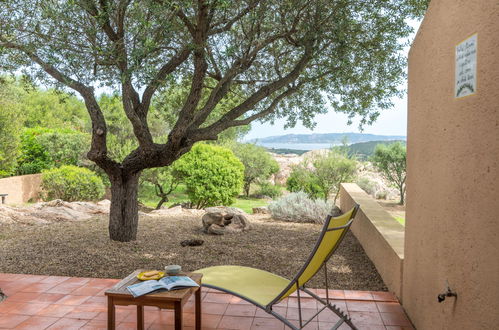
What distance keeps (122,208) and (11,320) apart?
9.39ft

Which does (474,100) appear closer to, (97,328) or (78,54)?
(97,328)

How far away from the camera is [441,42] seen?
2945 millimetres

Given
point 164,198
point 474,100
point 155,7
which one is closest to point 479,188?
point 474,100

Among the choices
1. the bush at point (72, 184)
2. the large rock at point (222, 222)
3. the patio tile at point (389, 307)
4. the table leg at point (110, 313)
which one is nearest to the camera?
the table leg at point (110, 313)

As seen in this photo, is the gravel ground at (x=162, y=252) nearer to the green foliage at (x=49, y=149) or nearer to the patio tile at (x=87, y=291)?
the patio tile at (x=87, y=291)

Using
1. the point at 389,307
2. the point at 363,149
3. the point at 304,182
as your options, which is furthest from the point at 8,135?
A: the point at 389,307

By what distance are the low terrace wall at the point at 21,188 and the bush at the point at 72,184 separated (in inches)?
70.7

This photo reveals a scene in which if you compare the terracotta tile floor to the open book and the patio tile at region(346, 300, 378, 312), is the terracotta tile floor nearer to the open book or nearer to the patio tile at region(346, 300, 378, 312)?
the patio tile at region(346, 300, 378, 312)

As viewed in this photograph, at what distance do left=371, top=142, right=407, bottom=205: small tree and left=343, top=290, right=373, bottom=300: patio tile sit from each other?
12851mm

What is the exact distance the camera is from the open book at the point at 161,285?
9.24ft

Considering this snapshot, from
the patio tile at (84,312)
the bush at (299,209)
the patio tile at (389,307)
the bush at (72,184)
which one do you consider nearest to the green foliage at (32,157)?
the bush at (72,184)

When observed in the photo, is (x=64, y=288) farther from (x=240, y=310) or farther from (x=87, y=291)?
(x=240, y=310)

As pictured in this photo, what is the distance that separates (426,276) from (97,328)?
100 inches

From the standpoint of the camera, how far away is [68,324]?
3393 mm
